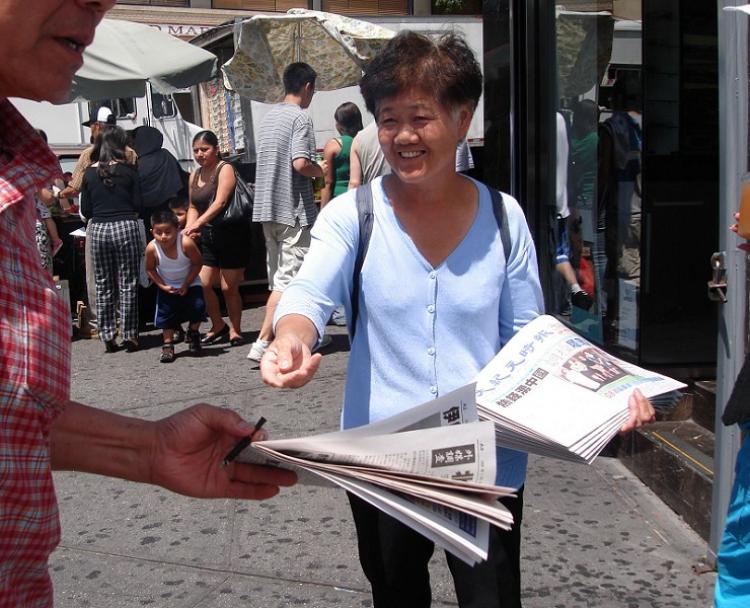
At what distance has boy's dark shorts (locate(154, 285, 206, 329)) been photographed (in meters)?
7.93

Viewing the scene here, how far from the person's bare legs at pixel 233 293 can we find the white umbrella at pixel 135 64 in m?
3.41

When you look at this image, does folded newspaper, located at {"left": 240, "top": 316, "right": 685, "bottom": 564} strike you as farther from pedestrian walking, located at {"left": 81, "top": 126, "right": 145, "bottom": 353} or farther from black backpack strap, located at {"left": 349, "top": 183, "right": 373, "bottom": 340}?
pedestrian walking, located at {"left": 81, "top": 126, "right": 145, "bottom": 353}

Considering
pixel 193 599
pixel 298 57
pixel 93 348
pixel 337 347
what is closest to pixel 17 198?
pixel 193 599

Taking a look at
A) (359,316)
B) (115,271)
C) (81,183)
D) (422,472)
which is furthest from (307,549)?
(81,183)

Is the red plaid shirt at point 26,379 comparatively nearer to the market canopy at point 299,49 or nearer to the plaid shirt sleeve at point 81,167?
the plaid shirt sleeve at point 81,167

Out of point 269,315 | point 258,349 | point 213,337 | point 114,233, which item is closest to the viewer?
point 269,315

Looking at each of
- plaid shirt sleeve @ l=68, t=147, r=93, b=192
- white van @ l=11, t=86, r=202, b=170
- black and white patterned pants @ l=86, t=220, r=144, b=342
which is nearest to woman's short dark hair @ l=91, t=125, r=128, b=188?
black and white patterned pants @ l=86, t=220, r=144, b=342

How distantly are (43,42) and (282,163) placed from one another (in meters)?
5.95

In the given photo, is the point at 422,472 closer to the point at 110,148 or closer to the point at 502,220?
the point at 502,220

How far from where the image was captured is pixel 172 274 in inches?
309

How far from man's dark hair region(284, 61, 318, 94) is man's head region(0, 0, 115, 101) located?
5.96 m

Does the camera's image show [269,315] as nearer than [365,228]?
No

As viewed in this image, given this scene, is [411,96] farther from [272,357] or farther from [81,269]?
[81,269]

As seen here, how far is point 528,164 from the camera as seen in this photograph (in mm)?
6184
